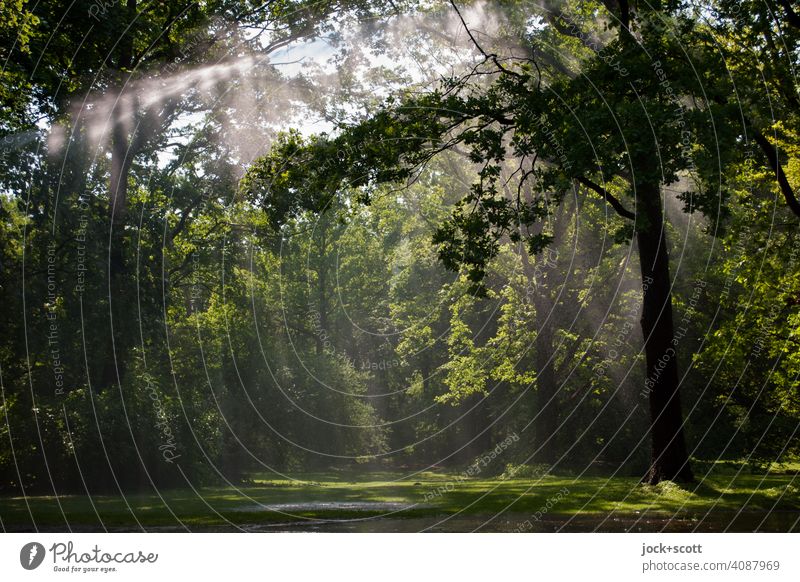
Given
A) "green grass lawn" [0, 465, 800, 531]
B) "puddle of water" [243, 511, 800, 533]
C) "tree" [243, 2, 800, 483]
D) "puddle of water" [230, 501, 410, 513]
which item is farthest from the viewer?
"puddle of water" [230, 501, 410, 513]

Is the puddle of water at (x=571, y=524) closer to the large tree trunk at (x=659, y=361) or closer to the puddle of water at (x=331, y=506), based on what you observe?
the puddle of water at (x=331, y=506)

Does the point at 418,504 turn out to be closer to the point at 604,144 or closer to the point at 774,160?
the point at 604,144

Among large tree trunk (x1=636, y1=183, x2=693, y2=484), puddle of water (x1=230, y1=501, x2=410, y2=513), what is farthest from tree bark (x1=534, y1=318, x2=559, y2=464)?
puddle of water (x1=230, y1=501, x2=410, y2=513)

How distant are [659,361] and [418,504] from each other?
8.09 m

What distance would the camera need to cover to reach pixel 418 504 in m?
24.9

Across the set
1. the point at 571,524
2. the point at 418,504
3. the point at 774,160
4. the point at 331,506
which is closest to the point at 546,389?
the point at 418,504

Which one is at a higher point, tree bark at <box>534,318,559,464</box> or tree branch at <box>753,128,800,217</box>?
tree branch at <box>753,128,800,217</box>

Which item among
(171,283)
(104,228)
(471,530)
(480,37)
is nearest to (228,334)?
(171,283)

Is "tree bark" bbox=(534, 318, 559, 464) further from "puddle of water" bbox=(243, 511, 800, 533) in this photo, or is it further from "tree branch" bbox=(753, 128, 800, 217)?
"puddle of water" bbox=(243, 511, 800, 533)

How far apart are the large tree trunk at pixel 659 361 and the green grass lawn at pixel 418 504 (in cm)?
81

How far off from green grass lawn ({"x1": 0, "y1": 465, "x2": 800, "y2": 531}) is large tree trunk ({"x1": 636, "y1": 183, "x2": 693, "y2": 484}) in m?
0.81

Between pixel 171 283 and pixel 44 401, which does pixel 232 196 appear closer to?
pixel 171 283

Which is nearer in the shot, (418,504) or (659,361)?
(659,361)

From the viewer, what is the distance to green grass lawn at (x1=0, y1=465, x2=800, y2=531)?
1972 cm
